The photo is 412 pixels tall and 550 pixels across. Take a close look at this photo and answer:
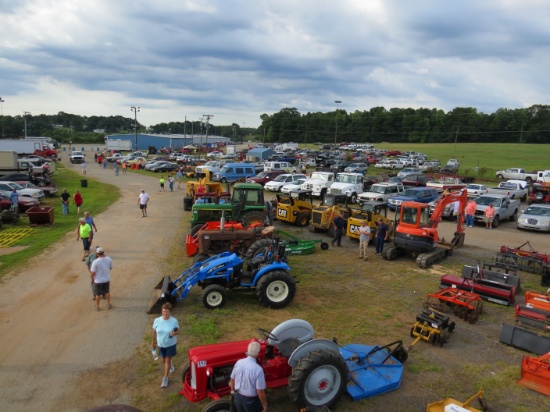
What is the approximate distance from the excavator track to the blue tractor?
573 cm

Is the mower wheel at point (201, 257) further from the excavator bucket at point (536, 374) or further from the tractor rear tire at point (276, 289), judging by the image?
the excavator bucket at point (536, 374)

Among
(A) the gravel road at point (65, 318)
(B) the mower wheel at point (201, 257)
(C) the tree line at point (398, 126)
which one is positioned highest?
(C) the tree line at point (398, 126)

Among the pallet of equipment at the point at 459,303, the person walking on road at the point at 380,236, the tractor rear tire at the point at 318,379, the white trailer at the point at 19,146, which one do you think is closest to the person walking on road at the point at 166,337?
the tractor rear tire at the point at 318,379

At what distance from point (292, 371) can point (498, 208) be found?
19.3 meters

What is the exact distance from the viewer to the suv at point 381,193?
24.7 metres

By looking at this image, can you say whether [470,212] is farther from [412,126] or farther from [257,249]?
[412,126]

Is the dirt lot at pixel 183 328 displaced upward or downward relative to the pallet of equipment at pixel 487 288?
downward

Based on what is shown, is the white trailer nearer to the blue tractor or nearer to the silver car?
the blue tractor

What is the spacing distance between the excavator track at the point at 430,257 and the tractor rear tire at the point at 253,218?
592 centimetres

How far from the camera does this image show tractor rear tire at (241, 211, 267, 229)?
15.7 metres

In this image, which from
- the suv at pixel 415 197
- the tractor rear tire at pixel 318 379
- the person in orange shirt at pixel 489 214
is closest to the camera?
the tractor rear tire at pixel 318 379

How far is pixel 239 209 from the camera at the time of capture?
634 inches

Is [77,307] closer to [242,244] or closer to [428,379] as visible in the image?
[242,244]

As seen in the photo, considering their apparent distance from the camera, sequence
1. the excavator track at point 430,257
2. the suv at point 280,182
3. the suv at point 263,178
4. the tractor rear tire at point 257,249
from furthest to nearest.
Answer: the suv at point 263,178 < the suv at point 280,182 < the excavator track at point 430,257 < the tractor rear tire at point 257,249
